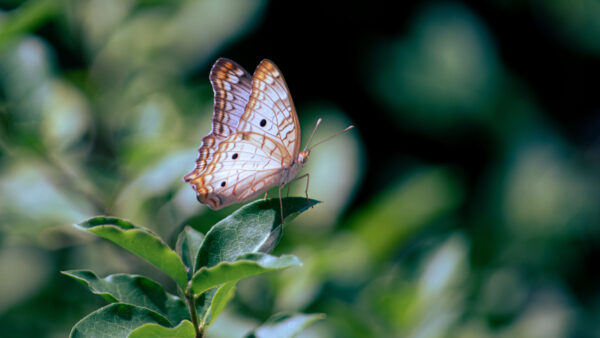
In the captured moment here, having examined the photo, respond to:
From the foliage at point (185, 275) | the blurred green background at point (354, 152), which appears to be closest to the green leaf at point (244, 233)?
the foliage at point (185, 275)

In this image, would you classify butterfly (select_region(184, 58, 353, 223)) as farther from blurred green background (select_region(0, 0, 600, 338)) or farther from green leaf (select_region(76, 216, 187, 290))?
green leaf (select_region(76, 216, 187, 290))

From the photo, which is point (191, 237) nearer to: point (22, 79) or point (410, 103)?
point (22, 79)

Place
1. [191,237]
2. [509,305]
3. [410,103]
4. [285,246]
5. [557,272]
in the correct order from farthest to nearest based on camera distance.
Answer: [410,103]
[557,272]
[509,305]
[285,246]
[191,237]

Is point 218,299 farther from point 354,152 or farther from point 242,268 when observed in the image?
point 354,152

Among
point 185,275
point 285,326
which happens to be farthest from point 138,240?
point 285,326

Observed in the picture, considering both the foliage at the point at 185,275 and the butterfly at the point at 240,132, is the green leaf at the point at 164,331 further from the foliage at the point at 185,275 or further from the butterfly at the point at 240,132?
the butterfly at the point at 240,132

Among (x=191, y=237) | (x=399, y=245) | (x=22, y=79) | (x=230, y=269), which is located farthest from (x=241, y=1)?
(x=230, y=269)

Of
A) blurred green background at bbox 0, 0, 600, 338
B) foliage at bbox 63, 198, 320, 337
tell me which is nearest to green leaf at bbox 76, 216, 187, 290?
foliage at bbox 63, 198, 320, 337
